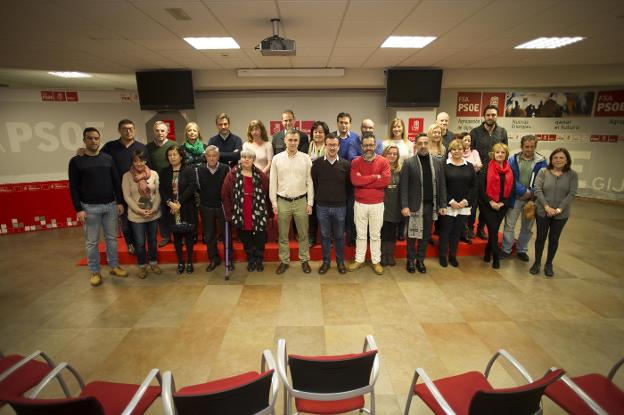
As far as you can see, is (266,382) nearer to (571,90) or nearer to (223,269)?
(223,269)

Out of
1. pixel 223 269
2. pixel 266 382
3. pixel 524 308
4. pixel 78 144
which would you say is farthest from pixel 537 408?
pixel 78 144

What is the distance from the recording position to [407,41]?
16.8ft

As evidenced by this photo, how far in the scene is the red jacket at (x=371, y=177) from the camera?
13.2 feet

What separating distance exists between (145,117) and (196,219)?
4639mm

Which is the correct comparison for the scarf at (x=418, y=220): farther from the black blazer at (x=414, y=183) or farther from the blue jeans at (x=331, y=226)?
the blue jeans at (x=331, y=226)

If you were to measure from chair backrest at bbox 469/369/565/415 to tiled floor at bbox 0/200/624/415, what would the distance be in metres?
1.05

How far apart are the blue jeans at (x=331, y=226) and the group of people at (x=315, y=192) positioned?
0.05ft

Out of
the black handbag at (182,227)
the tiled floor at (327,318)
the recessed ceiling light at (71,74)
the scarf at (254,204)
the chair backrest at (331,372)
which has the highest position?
the recessed ceiling light at (71,74)

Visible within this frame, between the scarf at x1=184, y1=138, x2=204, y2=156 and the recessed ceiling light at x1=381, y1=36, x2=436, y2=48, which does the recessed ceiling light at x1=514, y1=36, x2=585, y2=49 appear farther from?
the scarf at x1=184, y1=138, x2=204, y2=156

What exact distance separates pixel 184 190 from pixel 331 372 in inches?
129

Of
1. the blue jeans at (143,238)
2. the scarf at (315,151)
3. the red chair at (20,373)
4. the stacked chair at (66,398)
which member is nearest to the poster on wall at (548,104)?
the scarf at (315,151)

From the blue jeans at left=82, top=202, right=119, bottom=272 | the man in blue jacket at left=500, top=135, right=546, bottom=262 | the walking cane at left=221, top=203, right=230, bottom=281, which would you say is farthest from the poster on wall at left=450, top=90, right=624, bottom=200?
the blue jeans at left=82, top=202, right=119, bottom=272

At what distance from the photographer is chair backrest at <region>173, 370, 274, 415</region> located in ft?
4.50

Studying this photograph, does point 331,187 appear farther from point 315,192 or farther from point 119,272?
point 119,272
